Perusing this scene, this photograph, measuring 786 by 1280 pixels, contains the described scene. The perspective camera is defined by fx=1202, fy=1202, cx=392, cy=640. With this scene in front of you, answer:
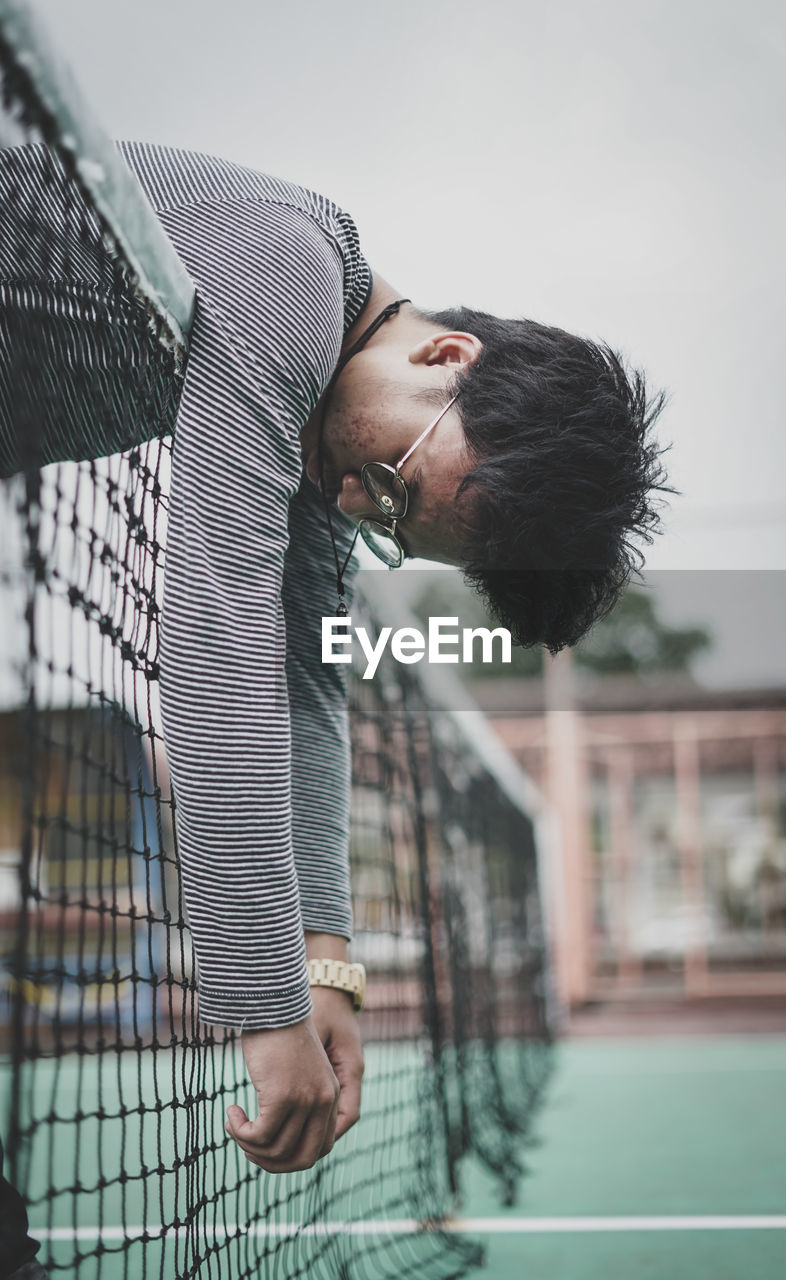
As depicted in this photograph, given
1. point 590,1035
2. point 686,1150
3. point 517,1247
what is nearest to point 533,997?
point 590,1035

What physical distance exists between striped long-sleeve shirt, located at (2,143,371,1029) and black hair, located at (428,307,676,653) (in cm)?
16

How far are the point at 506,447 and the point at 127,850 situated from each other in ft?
1.66

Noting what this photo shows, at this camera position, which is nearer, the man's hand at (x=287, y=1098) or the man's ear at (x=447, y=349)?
the man's hand at (x=287, y=1098)

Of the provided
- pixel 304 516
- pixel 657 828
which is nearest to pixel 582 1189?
pixel 304 516

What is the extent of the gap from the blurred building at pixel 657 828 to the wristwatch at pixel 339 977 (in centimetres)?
685

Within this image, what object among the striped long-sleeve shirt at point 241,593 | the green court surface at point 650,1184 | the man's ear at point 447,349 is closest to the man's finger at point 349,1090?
the striped long-sleeve shirt at point 241,593

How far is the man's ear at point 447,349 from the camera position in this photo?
3.66ft

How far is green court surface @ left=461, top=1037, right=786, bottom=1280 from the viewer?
211 centimetres

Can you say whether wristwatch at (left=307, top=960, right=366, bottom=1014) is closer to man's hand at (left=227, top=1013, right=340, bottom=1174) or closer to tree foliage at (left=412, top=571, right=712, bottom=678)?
man's hand at (left=227, top=1013, right=340, bottom=1174)

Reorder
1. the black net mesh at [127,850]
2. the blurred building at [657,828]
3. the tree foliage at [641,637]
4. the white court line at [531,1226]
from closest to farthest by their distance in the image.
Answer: the black net mesh at [127,850], the white court line at [531,1226], the blurred building at [657,828], the tree foliage at [641,637]

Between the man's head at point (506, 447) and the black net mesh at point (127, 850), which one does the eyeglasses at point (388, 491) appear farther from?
the black net mesh at point (127, 850)

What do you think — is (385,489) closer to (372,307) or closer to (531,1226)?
(372,307)

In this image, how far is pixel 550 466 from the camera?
107 cm

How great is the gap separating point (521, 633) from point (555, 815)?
24.5 feet
